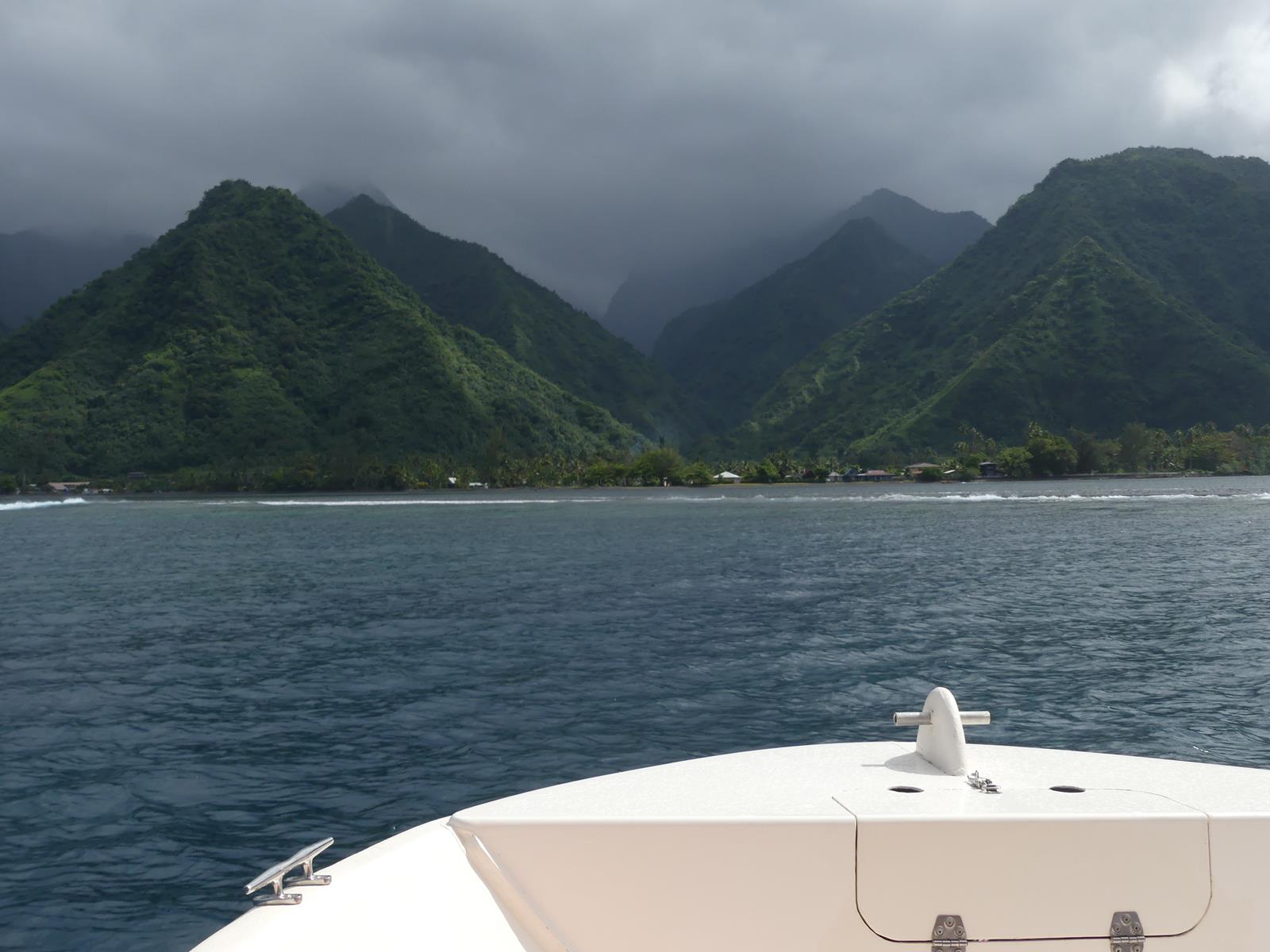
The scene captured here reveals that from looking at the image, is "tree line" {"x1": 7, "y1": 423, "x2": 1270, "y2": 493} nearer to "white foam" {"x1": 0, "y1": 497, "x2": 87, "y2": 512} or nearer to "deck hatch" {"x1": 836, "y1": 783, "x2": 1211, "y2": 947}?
"white foam" {"x1": 0, "y1": 497, "x2": 87, "y2": 512}

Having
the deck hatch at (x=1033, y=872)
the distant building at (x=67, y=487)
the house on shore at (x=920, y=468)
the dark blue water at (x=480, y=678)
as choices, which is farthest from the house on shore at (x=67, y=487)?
A: the deck hatch at (x=1033, y=872)

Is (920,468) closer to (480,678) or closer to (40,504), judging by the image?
(40,504)

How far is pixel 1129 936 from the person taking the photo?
409 cm

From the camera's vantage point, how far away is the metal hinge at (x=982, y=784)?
4449mm

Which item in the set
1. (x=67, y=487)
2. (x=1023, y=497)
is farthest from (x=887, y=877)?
(x=67, y=487)

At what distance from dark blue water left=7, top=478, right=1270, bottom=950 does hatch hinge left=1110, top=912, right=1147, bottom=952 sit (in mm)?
6420

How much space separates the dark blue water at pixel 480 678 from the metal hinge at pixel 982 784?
19.6 ft

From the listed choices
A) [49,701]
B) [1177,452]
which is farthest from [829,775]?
[1177,452]

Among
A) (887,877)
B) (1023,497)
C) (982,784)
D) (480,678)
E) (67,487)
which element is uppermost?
(982,784)

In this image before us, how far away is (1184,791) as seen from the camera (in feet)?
14.4

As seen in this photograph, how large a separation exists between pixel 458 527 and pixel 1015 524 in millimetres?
42407

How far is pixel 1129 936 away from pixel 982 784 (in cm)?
83

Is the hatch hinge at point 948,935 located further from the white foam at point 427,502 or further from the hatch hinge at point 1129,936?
the white foam at point 427,502

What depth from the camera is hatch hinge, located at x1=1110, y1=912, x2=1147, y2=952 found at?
13.4 ft
